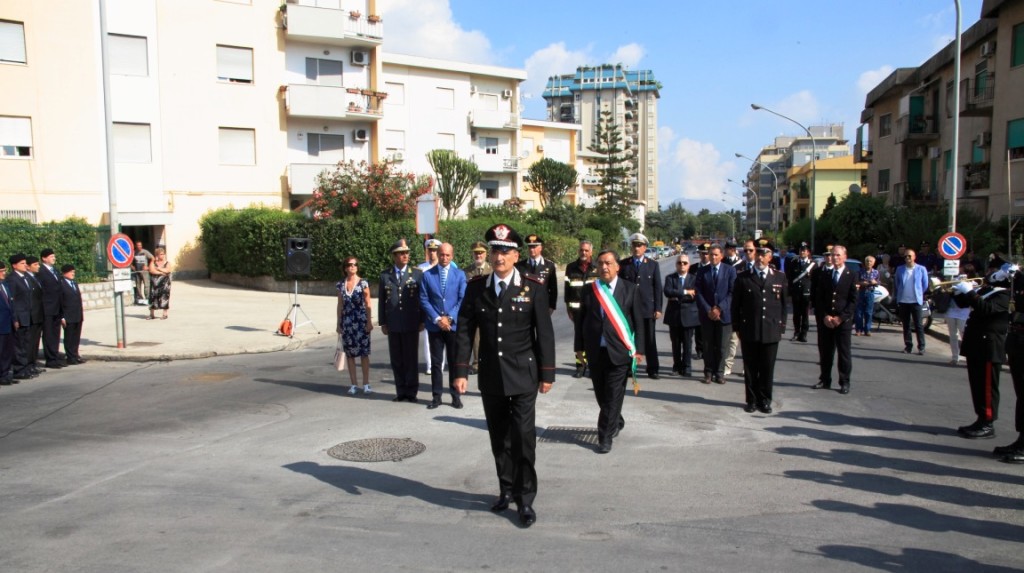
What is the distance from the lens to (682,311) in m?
10.9

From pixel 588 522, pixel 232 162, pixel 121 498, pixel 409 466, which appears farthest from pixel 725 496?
pixel 232 162

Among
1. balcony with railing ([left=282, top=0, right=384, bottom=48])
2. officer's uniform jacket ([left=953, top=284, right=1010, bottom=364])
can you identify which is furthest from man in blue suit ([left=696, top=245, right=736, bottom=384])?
balcony with railing ([left=282, top=0, right=384, bottom=48])

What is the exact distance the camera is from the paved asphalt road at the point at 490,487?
4.69 meters

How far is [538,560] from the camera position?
4605 millimetres

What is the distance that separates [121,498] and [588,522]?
12.1ft

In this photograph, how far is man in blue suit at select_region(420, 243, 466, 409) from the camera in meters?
9.05

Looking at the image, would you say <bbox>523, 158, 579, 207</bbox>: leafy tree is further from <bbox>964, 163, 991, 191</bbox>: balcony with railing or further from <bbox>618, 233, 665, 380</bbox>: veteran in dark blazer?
<bbox>618, 233, 665, 380</bbox>: veteran in dark blazer

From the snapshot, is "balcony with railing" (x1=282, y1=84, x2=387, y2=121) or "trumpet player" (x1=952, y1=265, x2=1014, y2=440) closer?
"trumpet player" (x1=952, y1=265, x2=1014, y2=440)

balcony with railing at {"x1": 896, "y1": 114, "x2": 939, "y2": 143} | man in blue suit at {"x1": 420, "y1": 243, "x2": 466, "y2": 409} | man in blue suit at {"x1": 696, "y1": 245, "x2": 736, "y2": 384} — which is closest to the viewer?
man in blue suit at {"x1": 420, "y1": 243, "x2": 466, "y2": 409}

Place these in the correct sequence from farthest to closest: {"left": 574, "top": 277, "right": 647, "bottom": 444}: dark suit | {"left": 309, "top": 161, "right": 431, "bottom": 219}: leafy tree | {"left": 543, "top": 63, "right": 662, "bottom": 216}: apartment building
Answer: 1. {"left": 543, "top": 63, "right": 662, "bottom": 216}: apartment building
2. {"left": 309, "top": 161, "right": 431, "bottom": 219}: leafy tree
3. {"left": 574, "top": 277, "right": 647, "bottom": 444}: dark suit

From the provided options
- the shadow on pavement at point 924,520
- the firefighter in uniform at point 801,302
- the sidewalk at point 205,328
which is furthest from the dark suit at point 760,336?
the sidewalk at point 205,328

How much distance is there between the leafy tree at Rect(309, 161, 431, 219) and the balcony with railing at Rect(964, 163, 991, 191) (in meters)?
20.6

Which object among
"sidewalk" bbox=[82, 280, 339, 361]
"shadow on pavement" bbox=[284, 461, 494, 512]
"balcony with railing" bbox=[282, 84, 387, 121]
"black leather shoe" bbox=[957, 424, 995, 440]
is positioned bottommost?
"shadow on pavement" bbox=[284, 461, 494, 512]

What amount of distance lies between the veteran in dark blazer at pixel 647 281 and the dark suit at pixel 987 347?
392 cm
